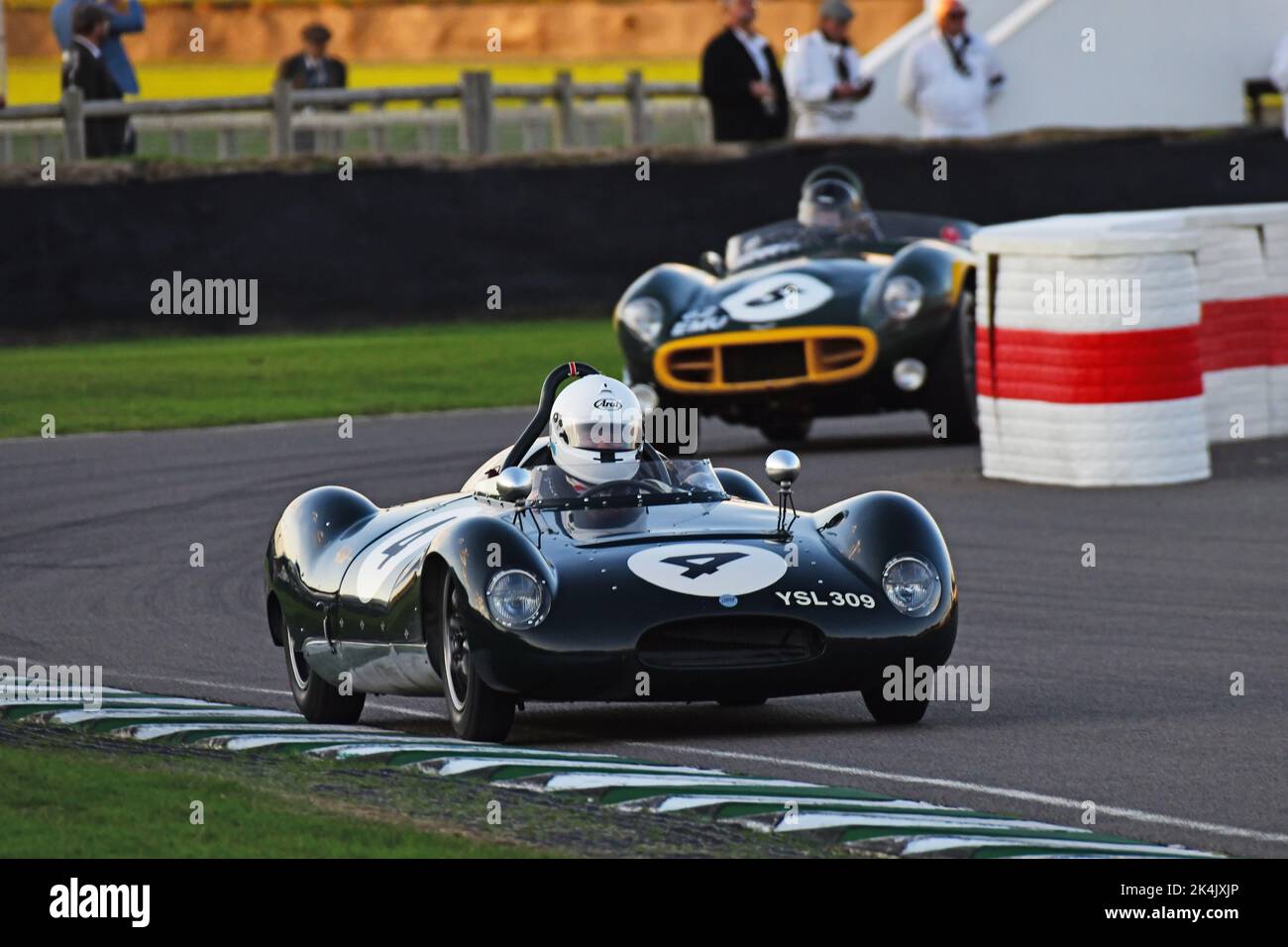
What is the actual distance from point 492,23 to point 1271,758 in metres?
53.7

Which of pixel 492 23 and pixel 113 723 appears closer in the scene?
pixel 113 723

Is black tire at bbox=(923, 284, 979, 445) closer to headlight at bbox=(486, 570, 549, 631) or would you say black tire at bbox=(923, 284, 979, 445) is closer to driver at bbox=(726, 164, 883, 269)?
driver at bbox=(726, 164, 883, 269)

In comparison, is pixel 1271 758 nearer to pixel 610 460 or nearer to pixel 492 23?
pixel 610 460

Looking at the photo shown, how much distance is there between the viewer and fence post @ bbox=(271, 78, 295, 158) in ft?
74.1

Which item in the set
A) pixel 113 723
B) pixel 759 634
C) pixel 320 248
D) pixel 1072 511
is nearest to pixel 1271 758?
pixel 759 634

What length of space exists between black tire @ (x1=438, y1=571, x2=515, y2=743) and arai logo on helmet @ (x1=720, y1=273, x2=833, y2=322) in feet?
24.7

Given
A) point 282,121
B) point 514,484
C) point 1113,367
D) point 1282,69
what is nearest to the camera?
point 514,484

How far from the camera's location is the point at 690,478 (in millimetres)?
8750

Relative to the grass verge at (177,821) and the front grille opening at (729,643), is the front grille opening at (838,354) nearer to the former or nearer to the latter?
the front grille opening at (729,643)

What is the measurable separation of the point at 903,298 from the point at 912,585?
7.49 meters

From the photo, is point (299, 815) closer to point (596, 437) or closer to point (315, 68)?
point (596, 437)

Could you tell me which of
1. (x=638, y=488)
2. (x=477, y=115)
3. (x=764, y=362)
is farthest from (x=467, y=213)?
(x=638, y=488)

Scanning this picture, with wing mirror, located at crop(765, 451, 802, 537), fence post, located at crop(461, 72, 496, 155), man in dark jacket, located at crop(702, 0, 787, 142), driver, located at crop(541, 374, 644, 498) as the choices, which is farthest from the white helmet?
fence post, located at crop(461, 72, 496, 155)

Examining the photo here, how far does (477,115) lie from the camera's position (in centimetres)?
2355
